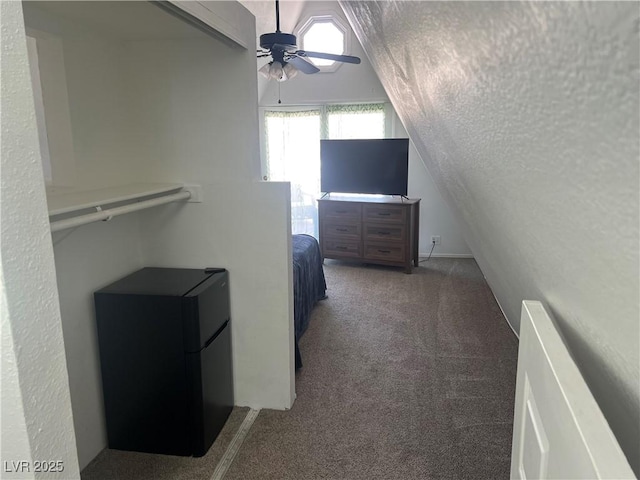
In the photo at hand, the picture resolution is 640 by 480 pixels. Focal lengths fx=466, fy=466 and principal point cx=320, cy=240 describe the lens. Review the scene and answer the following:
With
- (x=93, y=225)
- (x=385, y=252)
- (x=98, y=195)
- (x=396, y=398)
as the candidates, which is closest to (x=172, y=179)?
(x=93, y=225)

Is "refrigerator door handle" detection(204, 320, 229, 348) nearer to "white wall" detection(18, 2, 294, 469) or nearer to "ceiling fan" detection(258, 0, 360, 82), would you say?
"white wall" detection(18, 2, 294, 469)

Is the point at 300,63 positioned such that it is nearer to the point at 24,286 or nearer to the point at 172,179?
the point at 172,179

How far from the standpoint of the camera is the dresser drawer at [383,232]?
5328mm

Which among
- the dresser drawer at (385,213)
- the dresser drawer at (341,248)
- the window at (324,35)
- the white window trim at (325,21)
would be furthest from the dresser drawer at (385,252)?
the white window trim at (325,21)

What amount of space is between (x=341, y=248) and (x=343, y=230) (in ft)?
0.75

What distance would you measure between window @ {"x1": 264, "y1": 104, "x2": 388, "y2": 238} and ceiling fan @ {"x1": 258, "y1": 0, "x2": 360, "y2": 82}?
2.19 metres

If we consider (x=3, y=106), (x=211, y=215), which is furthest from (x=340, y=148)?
(x=3, y=106)

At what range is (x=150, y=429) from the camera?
2207 mm

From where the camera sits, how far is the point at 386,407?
8.59 feet

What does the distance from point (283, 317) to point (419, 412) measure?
91cm

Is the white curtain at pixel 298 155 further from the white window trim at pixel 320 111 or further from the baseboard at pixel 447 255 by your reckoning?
A: the baseboard at pixel 447 255

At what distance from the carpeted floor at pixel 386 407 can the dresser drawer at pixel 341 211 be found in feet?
4.86

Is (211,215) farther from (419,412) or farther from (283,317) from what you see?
(419,412)

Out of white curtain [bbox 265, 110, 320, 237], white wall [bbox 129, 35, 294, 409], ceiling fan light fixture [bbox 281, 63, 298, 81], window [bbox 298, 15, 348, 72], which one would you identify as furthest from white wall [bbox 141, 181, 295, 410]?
white curtain [bbox 265, 110, 320, 237]
